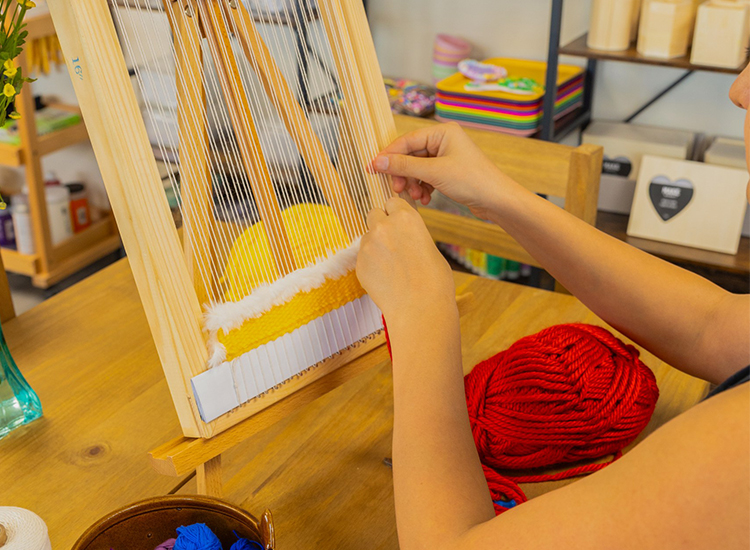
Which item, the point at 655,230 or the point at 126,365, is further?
the point at 655,230

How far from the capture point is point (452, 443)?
606mm

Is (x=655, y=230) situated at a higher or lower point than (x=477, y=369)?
lower

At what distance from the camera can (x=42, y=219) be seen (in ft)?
8.68

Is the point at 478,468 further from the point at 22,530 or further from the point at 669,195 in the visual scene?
the point at 669,195

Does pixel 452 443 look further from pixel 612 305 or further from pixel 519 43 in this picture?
pixel 519 43

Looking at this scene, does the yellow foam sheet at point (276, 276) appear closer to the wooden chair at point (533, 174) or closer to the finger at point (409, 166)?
the finger at point (409, 166)

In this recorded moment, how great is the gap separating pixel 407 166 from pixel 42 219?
2.14m

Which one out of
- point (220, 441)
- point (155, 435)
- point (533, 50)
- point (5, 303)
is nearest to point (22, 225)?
point (5, 303)

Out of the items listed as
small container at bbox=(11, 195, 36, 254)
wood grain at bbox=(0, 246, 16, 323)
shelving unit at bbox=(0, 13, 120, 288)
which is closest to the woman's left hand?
wood grain at bbox=(0, 246, 16, 323)

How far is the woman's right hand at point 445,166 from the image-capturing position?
0.91 meters

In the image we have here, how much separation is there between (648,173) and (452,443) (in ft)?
5.25

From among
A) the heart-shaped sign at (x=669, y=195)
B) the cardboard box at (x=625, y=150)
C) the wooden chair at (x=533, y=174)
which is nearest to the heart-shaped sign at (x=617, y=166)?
the cardboard box at (x=625, y=150)

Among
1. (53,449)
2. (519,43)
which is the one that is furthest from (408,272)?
(519,43)

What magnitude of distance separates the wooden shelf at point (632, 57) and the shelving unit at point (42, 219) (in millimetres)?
1643
